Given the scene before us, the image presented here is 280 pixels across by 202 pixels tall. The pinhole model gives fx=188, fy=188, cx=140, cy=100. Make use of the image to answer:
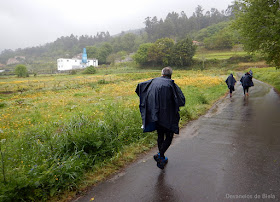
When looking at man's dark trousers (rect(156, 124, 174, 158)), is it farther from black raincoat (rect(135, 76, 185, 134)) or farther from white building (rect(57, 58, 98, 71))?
white building (rect(57, 58, 98, 71))

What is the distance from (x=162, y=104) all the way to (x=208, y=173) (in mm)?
1651

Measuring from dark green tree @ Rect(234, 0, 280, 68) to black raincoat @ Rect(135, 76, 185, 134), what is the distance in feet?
32.8

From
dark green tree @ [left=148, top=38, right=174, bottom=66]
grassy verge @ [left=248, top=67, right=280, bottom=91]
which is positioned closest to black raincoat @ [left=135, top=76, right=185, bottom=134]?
grassy verge @ [left=248, top=67, right=280, bottom=91]

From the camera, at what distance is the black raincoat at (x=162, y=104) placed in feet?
12.2

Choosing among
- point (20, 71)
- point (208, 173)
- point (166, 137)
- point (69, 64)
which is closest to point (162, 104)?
point (166, 137)

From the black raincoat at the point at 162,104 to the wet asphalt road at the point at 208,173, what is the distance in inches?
36.8

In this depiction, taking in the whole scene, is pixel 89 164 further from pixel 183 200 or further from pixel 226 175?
pixel 226 175

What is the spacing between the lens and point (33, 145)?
14.8ft

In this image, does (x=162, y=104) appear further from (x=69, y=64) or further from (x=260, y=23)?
(x=69, y=64)

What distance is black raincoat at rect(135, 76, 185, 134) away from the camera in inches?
146

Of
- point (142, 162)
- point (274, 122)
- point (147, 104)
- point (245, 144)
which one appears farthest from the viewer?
point (274, 122)

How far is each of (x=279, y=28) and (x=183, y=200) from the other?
11785mm

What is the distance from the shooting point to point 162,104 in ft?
12.2

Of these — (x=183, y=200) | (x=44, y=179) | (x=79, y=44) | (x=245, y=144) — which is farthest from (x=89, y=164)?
(x=79, y=44)
